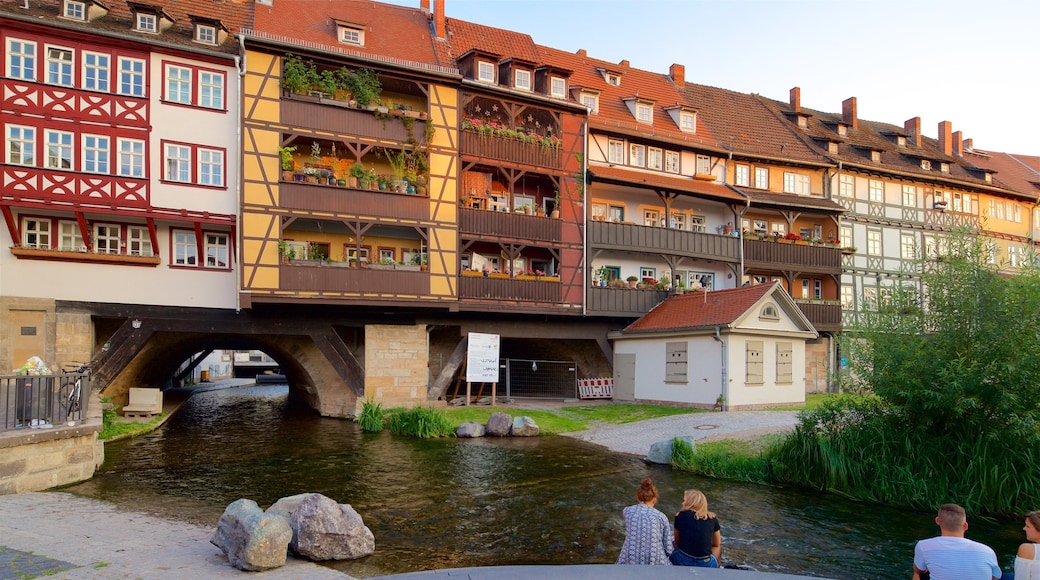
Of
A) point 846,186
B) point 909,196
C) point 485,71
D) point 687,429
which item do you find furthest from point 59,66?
point 909,196

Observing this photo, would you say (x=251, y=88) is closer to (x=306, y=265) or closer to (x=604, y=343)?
(x=306, y=265)

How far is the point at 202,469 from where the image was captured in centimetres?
1706

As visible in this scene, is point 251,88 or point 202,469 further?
point 251,88

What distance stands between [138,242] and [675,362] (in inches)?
745

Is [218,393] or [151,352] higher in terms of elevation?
[151,352]

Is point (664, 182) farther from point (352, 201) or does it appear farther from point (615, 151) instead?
point (352, 201)

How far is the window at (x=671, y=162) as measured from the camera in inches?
1378

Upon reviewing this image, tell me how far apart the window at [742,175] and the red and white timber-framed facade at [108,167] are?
23.0 meters

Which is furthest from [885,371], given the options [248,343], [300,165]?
[248,343]

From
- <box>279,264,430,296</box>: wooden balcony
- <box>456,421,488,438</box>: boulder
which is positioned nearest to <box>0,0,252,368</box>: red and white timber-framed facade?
<box>279,264,430,296</box>: wooden balcony

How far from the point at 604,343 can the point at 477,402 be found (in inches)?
252

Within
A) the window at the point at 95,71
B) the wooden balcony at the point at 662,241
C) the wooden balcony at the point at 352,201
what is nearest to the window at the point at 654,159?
the wooden balcony at the point at 662,241

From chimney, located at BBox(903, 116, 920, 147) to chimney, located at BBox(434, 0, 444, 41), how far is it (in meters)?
30.0

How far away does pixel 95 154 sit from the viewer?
23188 mm
